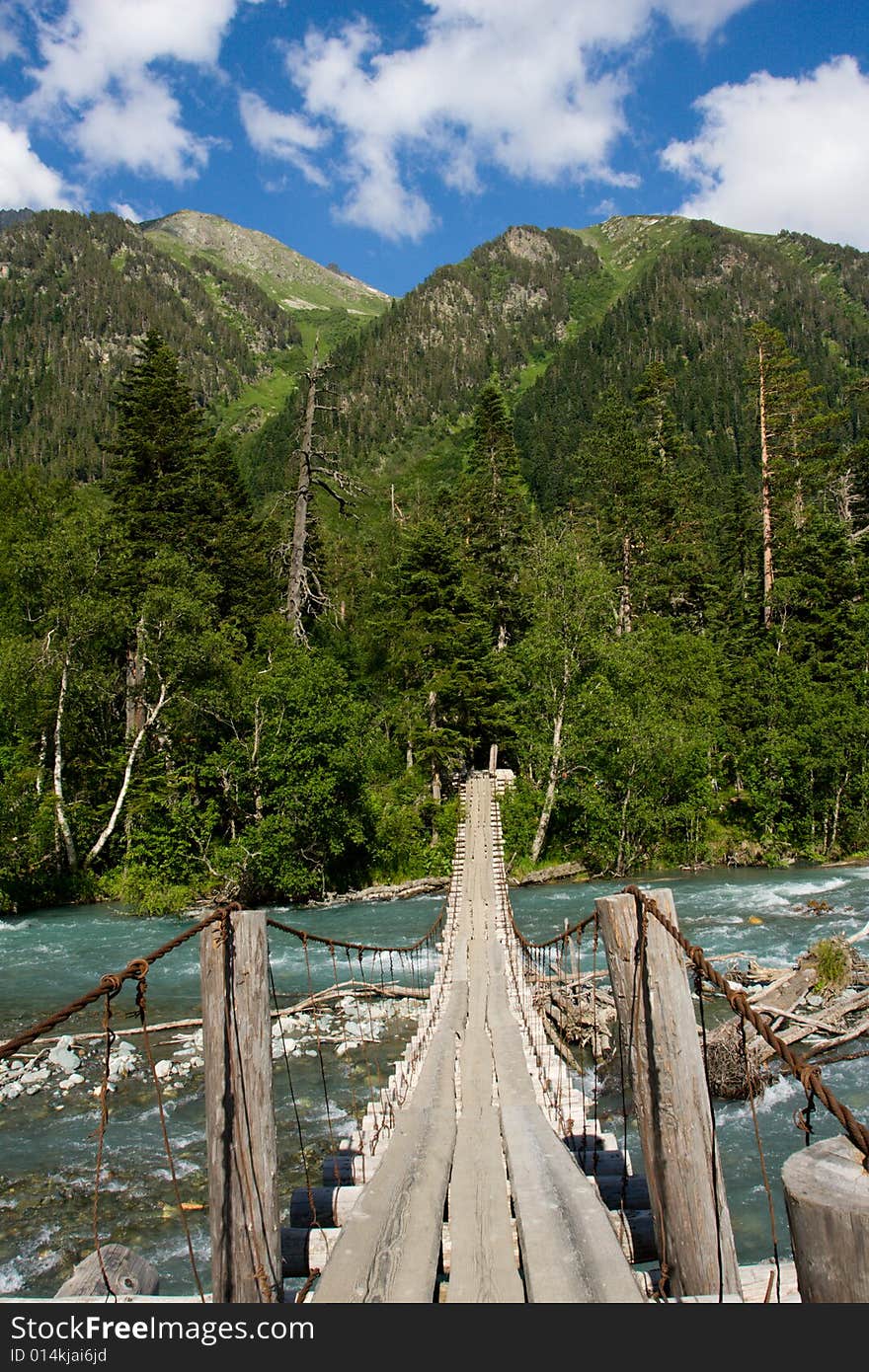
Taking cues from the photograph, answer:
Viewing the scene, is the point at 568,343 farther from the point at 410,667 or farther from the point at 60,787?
the point at 60,787

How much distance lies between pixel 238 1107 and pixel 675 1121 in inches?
60.4

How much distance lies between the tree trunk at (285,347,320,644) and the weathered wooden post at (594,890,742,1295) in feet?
72.8

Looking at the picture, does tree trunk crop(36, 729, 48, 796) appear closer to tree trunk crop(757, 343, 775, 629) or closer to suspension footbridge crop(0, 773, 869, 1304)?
suspension footbridge crop(0, 773, 869, 1304)

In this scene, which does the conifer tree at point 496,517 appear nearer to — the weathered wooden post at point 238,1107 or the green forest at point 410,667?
the green forest at point 410,667

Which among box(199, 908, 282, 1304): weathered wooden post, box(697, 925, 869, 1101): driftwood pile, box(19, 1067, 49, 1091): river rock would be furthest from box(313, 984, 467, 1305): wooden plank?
box(19, 1067, 49, 1091): river rock

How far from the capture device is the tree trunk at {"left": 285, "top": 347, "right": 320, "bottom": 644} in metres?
24.8

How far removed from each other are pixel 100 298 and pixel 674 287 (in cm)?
10177

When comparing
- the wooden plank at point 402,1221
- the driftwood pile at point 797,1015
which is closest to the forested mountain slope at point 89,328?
the driftwood pile at point 797,1015

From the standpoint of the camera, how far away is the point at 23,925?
17.4 meters

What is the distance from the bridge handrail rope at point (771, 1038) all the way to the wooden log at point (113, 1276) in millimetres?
2369

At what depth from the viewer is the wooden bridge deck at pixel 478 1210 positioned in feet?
8.98

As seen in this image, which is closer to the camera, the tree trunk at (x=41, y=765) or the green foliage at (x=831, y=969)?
the green foliage at (x=831, y=969)
